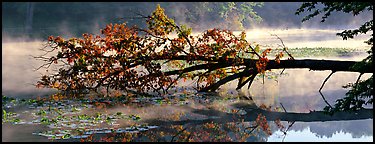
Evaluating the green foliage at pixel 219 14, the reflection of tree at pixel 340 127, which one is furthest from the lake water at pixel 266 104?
the green foliage at pixel 219 14

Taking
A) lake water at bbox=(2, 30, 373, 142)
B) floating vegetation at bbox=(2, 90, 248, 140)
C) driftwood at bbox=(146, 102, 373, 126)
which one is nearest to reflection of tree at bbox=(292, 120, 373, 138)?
lake water at bbox=(2, 30, 373, 142)

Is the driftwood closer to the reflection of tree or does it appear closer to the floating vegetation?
the reflection of tree

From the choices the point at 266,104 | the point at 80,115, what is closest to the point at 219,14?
the point at 266,104

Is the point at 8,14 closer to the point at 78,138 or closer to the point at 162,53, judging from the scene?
the point at 162,53

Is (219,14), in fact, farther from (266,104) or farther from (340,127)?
(340,127)

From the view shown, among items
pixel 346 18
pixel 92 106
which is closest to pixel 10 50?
pixel 92 106

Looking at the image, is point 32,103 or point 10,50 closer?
point 32,103

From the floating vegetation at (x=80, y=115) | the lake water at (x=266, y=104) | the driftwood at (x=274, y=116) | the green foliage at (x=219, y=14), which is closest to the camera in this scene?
the lake water at (x=266, y=104)

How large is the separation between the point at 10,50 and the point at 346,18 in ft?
125

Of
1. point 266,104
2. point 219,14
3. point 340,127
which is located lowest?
point 340,127

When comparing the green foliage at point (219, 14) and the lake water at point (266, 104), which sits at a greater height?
the green foliage at point (219, 14)

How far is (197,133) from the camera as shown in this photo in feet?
31.0

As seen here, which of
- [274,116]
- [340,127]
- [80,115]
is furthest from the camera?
[274,116]

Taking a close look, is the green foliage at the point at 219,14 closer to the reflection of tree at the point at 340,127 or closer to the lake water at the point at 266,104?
the lake water at the point at 266,104
